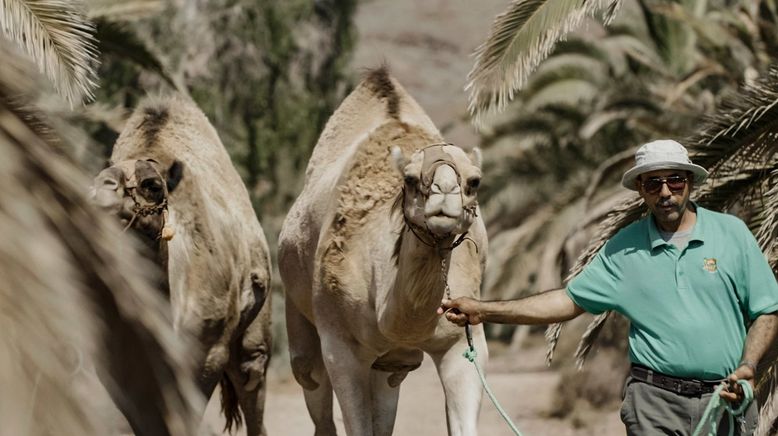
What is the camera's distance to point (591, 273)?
224 inches

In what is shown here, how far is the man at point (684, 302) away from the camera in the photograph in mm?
5340

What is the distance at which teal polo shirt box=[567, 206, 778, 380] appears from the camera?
5.34m

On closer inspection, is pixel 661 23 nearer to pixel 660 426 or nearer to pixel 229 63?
pixel 229 63

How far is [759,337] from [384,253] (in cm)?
295

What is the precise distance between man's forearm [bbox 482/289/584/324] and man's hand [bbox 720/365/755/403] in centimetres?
71

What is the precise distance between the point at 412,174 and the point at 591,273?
1627 millimetres

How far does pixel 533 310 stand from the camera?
567 cm

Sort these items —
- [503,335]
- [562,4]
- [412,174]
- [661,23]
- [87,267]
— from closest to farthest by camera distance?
[87,267]
[412,174]
[562,4]
[661,23]
[503,335]

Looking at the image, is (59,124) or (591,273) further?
(591,273)

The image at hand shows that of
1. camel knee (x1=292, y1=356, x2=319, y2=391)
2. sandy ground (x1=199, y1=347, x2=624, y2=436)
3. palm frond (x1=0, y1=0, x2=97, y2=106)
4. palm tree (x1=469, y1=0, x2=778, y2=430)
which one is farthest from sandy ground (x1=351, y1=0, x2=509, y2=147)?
palm frond (x1=0, y1=0, x2=97, y2=106)

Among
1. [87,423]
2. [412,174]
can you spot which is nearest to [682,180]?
[412,174]

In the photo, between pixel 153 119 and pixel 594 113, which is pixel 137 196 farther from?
pixel 594 113

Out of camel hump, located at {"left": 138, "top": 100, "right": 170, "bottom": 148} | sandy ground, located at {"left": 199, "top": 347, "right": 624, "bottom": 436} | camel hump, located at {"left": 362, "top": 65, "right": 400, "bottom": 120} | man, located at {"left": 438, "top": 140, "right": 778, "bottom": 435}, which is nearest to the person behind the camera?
man, located at {"left": 438, "top": 140, "right": 778, "bottom": 435}

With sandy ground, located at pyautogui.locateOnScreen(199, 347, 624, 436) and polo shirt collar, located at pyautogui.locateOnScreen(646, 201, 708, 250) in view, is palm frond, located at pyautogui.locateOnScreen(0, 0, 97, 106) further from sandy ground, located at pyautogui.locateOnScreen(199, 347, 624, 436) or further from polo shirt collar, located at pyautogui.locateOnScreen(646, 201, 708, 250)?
sandy ground, located at pyautogui.locateOnScreen(199, 347, 624, 436)
